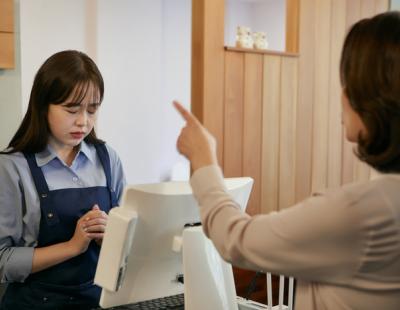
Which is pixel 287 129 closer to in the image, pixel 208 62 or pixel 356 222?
pixel 208 62

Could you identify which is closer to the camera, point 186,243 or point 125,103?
point 186,243

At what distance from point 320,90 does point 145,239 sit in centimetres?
227

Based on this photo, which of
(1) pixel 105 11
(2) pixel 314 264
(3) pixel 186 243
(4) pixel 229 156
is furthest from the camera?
→ (1) pixel 105 11

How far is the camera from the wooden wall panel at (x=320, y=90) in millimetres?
3109

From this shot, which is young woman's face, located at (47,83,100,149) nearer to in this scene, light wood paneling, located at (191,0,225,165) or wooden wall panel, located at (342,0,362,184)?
light wood paneling, located at (191,0,225,165)

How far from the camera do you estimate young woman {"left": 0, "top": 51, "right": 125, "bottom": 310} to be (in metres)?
1.41

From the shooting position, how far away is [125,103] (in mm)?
4051

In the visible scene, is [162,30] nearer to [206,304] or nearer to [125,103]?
[125,103]

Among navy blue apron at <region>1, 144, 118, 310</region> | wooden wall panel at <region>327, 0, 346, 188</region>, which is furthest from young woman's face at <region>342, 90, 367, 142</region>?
wooden wall panel at <region>327, 0, 346, 188</region>

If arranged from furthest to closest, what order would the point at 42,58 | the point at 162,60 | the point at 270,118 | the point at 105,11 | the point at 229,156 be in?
1. the point at 162,60
2. the point at 105,11
3. the point at 42,58
4. the point at 270,118
5. the point at 229,156

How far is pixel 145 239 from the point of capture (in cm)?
111

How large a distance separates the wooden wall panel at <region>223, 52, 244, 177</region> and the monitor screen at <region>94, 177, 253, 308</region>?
144 centimetres

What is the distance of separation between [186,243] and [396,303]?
464mm

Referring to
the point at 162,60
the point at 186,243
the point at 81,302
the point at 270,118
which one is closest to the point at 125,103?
the point at 162,60
